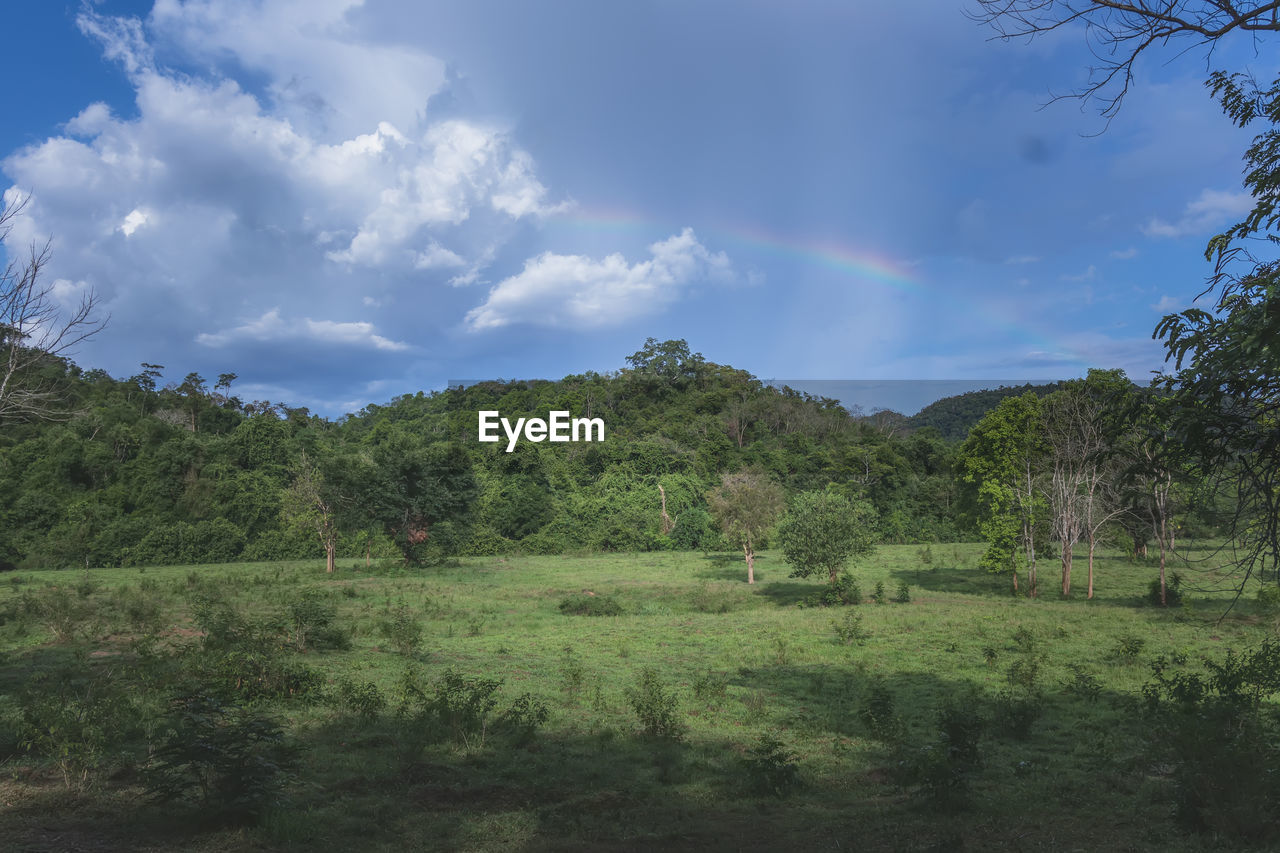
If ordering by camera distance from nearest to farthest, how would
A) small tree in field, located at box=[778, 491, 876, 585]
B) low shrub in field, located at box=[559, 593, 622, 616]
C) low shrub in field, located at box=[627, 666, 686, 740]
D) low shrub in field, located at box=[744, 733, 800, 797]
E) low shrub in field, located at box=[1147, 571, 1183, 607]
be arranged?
low shrub in field, located at box=[744, 733, 800, 797], low shrub in field, located at box=[627, 666, 686, 740], low shrub in field, located at box=[1147, 571, 1183, 607], low shrub in field, located at box=[559, 593, 622, 616], small tree in field, located at box=[778, 491, 876, 585]

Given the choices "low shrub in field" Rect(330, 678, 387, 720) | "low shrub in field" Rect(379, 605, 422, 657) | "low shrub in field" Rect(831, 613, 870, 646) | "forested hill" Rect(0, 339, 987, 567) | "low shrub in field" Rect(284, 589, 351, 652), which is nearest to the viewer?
"low shrub in field" Rect(330, 678, 387, 720)

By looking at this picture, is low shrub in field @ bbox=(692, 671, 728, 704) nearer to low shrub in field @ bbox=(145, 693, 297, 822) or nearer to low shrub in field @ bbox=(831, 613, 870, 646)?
low shrub in field @ bbox=(831, 613, 870, 646)

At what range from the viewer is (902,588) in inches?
1068

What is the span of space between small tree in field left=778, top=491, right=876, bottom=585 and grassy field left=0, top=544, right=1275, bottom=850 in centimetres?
397

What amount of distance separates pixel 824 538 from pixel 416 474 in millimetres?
22969

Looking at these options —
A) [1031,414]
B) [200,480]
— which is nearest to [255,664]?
[1031,414]

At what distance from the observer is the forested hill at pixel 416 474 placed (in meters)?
39.6

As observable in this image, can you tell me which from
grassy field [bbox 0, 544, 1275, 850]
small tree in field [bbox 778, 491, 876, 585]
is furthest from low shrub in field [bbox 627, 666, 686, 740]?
small tree in field [bbox 778, 491, 876, 585]

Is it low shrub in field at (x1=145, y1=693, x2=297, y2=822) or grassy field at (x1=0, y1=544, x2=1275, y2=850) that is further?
grassy field at (x1=0, y1=544, x2=1275, y2=850)

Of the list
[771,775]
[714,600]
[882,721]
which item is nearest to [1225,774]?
[771,775]

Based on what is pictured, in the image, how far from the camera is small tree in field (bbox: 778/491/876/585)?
90.9 feet

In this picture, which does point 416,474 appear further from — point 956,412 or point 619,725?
point 956,412

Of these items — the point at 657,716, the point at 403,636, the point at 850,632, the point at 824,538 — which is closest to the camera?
the point at 657,716

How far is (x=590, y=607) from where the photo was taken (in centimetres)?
2627
